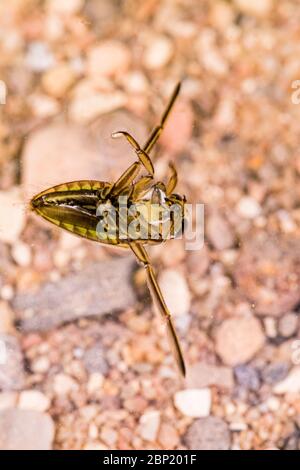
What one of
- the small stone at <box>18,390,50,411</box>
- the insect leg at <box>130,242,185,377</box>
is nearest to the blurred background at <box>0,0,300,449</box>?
the small stone at <box>18,390,50,411</box>

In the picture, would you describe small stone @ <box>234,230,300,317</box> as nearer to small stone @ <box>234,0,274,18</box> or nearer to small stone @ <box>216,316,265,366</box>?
small stone @ <box>216,316,265,366</box>

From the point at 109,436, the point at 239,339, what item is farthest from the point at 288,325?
the point at 109,436

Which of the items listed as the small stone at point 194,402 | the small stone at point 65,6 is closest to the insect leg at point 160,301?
the small stone at point 194,402

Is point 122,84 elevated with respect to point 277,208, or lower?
elevated

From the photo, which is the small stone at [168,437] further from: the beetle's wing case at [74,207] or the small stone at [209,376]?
the beetle's wing case at [74,207]

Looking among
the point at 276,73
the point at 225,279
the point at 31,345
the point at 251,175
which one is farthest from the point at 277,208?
the point at 31,345

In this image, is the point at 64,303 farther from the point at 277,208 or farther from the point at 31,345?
the point at 277,208

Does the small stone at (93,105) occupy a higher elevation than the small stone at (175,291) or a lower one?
higher
